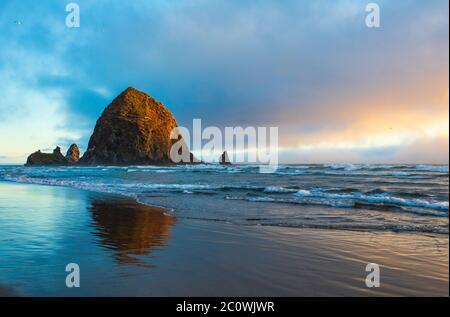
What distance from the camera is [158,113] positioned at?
11469 cm

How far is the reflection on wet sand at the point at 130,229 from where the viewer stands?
609cm

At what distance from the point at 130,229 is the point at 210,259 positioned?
3.54m

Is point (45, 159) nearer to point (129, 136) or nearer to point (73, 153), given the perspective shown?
point (73, 153)

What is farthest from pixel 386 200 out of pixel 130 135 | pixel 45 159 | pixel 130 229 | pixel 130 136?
pixel 45 159

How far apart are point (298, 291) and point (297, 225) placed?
501cm

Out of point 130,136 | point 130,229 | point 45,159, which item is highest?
point 130,136

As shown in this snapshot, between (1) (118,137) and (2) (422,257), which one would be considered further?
(1) (118,137)

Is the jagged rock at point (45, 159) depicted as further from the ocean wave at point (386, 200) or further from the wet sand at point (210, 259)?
the wet sand at point (210, 259)

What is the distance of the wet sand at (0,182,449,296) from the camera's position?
161 inches

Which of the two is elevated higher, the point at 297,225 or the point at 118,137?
the point at 118,137

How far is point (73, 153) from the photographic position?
128 m
